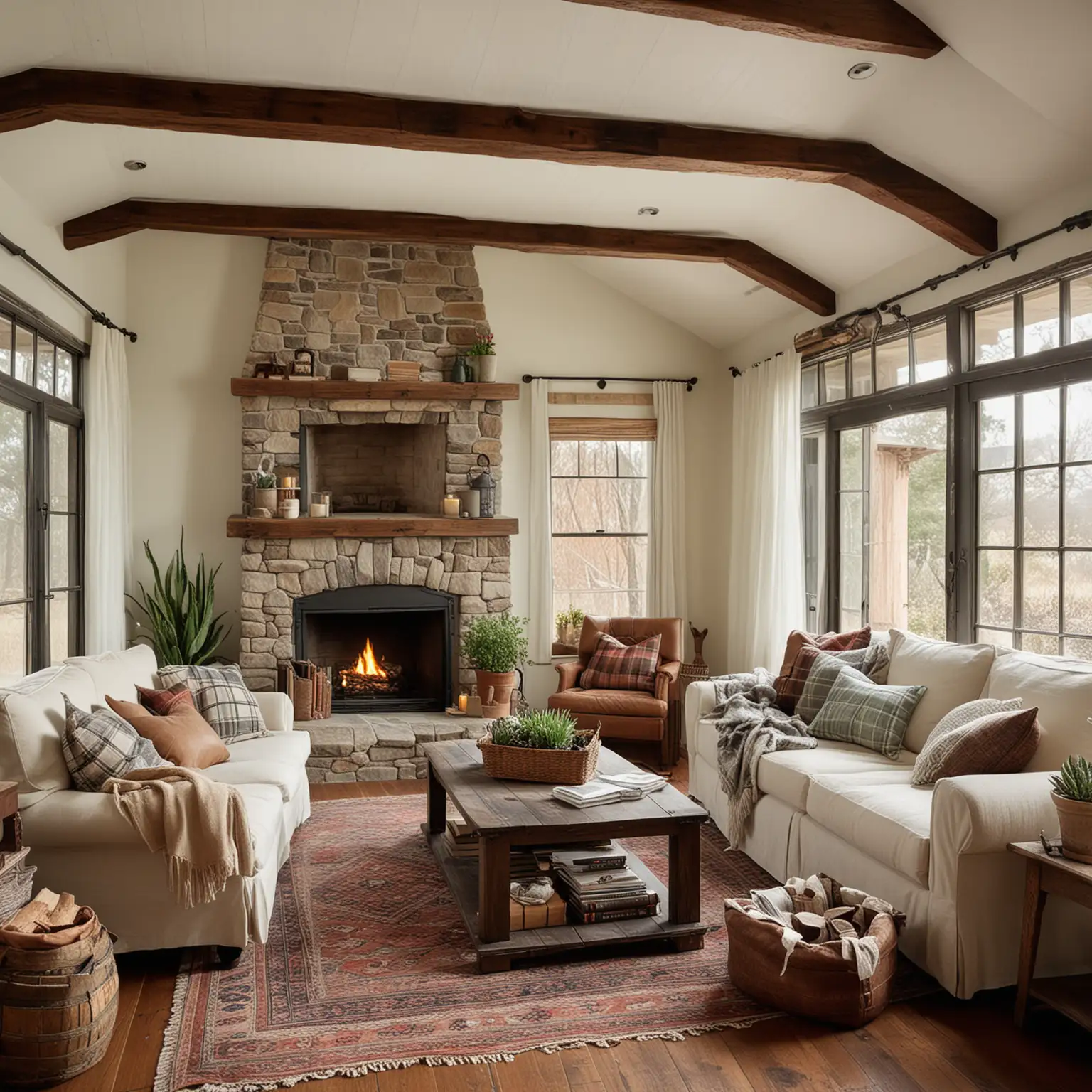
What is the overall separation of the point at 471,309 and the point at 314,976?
4.59 metres

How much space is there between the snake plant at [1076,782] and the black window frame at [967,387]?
4.56 ft

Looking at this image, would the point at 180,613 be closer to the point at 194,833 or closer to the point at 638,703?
the point at 638,703

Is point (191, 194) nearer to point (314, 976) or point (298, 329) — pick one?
point (298, 329)

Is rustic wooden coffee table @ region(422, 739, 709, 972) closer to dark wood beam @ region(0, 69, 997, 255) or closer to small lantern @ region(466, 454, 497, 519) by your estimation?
dark wood beam @ region(0, 69, 997, 255)

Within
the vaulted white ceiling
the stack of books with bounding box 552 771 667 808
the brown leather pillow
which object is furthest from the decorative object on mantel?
the stack of books with bounding box 552 771 667 808

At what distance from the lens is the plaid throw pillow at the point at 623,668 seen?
601 cm

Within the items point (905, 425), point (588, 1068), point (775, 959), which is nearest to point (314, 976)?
point (588, 1068)

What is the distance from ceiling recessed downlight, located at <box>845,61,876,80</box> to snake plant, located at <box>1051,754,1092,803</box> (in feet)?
8.39

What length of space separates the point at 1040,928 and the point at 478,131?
3492mm

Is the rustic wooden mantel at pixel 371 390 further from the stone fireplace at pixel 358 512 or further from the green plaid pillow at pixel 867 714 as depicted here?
the green plaid pillow at pixel 867 714

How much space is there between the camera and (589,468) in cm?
701

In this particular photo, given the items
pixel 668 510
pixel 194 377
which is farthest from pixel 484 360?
pixel 194 377

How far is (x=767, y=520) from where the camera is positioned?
20.1ft

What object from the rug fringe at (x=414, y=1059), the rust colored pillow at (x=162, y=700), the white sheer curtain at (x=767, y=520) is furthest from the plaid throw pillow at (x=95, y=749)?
the white sheer curtain at (x=767, y=520)
